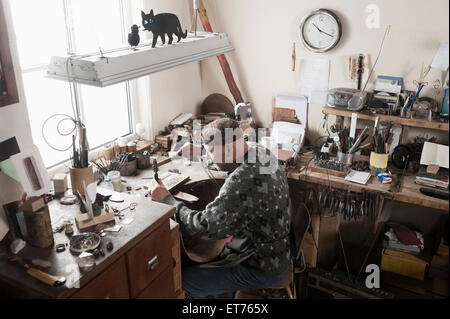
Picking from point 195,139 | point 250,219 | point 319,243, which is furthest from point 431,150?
point 195,139

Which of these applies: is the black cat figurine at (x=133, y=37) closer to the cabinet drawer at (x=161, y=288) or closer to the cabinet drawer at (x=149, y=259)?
the cabinet drawer at (x=149, y=259)

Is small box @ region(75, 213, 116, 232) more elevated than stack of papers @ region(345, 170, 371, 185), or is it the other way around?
small box @ region(75, 213, 116, 232)

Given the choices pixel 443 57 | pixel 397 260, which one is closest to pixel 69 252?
pixel 443 57

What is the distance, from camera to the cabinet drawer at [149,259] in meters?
1.47

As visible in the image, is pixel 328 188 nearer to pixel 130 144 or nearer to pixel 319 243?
pixel 319 243

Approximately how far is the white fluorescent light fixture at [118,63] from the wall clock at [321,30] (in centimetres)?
99

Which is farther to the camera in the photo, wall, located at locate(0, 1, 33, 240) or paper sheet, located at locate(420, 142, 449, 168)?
wall, located at locate(0, 1, 33, 240)

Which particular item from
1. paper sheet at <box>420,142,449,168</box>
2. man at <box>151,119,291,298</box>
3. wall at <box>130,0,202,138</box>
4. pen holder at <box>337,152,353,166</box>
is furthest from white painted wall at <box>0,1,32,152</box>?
pen holder at <box>337,152,353,166</box>

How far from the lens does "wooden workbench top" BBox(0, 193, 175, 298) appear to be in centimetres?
125

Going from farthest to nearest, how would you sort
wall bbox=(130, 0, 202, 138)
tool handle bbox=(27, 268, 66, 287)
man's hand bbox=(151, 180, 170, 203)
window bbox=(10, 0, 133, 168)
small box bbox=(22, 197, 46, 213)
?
wall bbox=(130, 0, 202, 138), window bbox=(10, 0, 133, 168), man's hand bbox=(151, 180, 170, 203), small box bbox=(22, 197, 46, 213), tool handle bbox=(27, 268, 66, 287)

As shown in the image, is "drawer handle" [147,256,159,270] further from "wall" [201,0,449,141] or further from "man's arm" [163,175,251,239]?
"wall" [201,0,449,141]

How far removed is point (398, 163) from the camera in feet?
6.78

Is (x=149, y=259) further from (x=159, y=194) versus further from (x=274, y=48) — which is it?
(x=274, y=48)

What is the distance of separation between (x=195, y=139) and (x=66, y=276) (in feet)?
5.34
